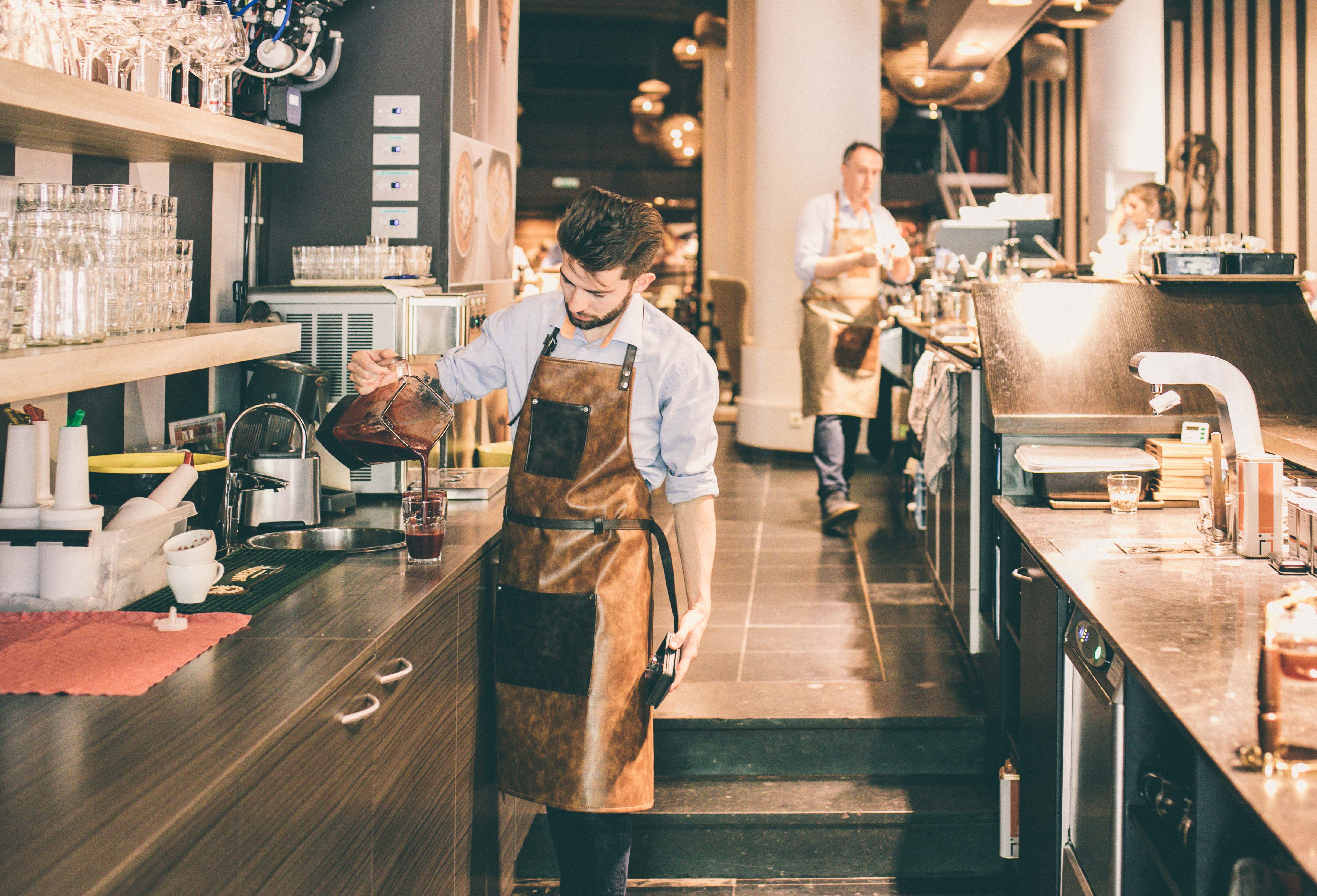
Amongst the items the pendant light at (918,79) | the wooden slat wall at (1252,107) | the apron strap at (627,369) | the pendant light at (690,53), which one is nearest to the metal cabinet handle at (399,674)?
the apron strap at (627,369)

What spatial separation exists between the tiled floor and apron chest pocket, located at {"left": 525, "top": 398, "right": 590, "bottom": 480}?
61.0 inches

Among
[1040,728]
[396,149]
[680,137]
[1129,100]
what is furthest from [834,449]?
[680,137]

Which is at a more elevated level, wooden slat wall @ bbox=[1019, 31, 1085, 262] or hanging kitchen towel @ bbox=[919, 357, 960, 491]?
wooden slat wall @ bbox=[1019, 31, 1085, 262]

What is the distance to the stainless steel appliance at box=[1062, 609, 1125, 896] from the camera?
186 cm

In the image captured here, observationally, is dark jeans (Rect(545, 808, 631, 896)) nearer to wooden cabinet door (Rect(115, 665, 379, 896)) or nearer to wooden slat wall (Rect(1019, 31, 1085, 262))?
wooden cabinet door (Rect(115, 665, 379, 896))

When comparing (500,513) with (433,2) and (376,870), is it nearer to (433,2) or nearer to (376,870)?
(376,870)

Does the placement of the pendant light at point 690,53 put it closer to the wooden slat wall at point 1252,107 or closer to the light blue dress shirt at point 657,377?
the wooden slat wall at point 1252,107

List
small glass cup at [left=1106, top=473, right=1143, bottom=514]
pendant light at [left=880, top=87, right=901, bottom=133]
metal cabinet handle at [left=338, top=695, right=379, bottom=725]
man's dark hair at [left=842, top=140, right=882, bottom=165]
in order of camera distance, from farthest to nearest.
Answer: pendant light at [left=880, top=87, right=901, bottom=133], man's dark hair at [left=842, top=140, right=882, bottom=165], small glass cup at [left=1106, top=473, right=1143, bottom=514], metal cabinet handle at [left=338, top=695, right=379, bottom=725]

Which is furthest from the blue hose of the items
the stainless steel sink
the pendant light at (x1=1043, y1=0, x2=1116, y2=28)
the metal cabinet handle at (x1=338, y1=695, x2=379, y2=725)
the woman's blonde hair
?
the woman's blonde hair

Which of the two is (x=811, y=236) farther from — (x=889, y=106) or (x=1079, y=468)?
(x=889, y=106)

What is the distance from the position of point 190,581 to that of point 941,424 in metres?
2.61

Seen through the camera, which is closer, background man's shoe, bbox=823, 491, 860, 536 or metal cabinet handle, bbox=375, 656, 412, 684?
metal cabinet handle, bbox=375, 656, 412, 684

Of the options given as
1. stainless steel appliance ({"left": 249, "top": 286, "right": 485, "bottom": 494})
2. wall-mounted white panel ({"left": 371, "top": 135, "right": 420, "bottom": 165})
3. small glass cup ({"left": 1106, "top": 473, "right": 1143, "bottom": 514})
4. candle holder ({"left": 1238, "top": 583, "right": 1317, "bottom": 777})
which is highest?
wall-mounted white panel ({"left": 371, "top": 135, "right": 420, "bottom": 165})

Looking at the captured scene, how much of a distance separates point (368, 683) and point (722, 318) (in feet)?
30.8
